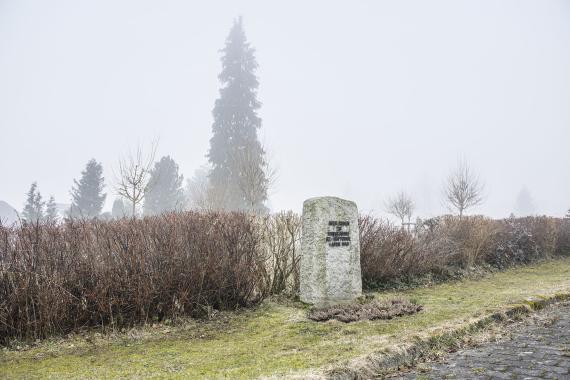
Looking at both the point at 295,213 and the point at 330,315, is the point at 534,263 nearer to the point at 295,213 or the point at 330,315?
the point at 295,213

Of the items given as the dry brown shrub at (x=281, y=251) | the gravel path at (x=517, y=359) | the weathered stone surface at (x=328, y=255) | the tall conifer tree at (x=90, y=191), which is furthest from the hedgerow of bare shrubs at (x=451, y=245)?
the tall conifer tree at (x=90, y=191)

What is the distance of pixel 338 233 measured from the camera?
23.3ft

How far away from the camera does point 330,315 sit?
19.8 feet

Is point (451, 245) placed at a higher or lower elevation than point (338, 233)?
lower

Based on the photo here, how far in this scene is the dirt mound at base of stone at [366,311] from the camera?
582 centimetres

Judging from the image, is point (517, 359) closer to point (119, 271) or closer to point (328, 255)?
point (328, 255)

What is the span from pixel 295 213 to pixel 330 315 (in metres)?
2.86

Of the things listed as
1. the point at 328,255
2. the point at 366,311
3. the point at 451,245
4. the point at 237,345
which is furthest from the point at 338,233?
the point at 451,245

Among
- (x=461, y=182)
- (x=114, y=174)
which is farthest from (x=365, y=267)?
(x=461, y=182)

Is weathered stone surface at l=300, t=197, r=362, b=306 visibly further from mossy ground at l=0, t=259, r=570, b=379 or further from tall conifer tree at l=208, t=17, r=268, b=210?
tall conifer tree at l=208, t=17, r=268, b=210

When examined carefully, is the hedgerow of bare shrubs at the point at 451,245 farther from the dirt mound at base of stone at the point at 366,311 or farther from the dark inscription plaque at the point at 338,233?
the dirt mound at base of stone at the point at 366,311

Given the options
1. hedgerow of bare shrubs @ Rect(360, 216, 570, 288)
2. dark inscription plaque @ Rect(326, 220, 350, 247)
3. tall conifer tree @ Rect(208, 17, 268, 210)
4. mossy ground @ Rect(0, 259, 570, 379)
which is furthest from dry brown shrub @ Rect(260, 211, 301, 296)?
tall conifer tree @ Rect(208, 17, 268, 210)

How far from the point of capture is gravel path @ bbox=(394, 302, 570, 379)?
3487mm

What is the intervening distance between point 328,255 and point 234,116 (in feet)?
95.0
